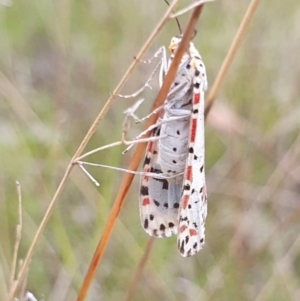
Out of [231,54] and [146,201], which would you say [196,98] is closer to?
[231,54]

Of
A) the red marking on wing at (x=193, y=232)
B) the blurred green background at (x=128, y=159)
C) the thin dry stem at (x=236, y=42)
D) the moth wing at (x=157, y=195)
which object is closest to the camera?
the thin dry stem at (x=236, y=42)

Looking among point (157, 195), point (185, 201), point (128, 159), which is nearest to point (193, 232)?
point (185, 201)

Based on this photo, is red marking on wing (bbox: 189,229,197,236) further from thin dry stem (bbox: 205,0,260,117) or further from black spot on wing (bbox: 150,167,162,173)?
thin dry stem (bbox: 205,0,260,117)

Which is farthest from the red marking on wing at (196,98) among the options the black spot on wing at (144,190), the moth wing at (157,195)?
the black spot on wing at (144,190)

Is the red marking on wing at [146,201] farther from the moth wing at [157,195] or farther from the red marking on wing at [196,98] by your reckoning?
the red marking on wing at [196,98]

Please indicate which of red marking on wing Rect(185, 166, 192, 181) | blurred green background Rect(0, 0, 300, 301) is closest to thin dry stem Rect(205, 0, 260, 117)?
red marking on wing Rect(185, 166, 192, 181)

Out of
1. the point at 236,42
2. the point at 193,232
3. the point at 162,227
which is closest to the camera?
the point at 236,42
